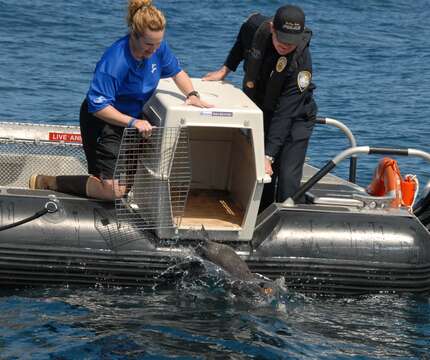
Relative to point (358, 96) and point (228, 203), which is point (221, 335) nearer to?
point (228, 203)

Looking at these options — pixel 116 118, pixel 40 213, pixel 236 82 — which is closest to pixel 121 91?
pixel 116 118

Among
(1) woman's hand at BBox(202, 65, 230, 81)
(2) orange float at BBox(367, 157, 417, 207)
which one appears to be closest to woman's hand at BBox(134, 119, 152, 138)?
(1) woman's hand at BBox(202, 65, 230, 81)

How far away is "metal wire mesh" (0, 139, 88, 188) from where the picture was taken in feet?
29.1

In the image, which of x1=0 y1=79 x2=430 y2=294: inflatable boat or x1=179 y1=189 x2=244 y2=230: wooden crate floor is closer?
x1=0 y1=79 x2=430 y2=294: inflatable boat

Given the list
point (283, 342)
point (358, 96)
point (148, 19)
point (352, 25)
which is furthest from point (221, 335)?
point (352, 25)

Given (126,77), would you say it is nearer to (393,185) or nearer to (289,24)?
(289,24)

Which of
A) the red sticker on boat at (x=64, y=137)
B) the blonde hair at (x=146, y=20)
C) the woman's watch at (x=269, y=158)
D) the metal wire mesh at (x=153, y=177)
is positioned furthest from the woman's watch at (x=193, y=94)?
the red sticker on boat at (x=64, y=137)

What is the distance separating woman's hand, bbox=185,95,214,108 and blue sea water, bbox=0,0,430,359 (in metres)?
1.20

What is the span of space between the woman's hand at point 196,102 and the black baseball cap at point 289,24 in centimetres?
70

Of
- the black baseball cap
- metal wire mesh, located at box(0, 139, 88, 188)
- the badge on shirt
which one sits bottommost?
metal wire mesh, located at box(0, 139, 88, 188)

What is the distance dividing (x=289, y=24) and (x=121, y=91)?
1162mm

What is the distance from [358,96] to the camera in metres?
16.4

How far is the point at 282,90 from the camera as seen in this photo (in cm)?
750

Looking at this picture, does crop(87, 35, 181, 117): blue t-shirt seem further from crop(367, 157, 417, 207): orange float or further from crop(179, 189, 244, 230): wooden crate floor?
crop(367, 157, 417, 207): orange float
